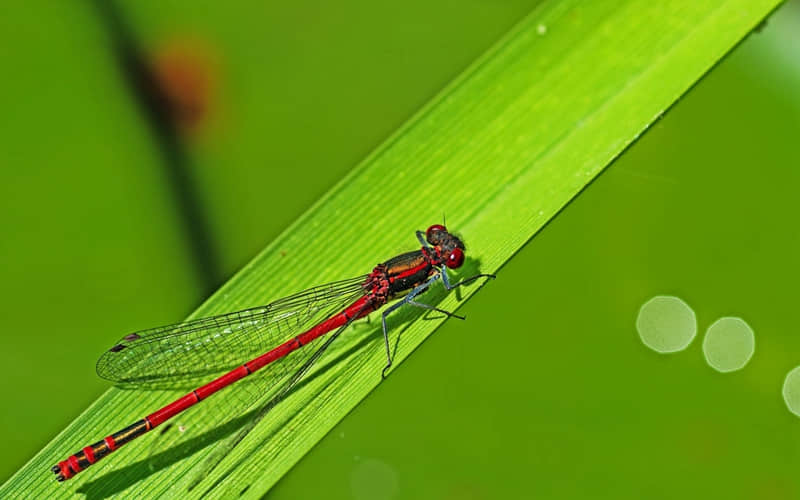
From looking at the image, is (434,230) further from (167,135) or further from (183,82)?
(183,82)

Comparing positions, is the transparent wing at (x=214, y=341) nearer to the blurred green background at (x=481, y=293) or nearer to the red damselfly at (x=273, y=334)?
the red damselfly at (x=273, y=334)

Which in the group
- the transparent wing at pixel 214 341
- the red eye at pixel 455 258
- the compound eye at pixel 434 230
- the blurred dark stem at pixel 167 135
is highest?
the blurred dark stem at pixel 167 135

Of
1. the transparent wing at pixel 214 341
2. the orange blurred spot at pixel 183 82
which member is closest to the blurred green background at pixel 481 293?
the orange blurred spot at pixel 183 82

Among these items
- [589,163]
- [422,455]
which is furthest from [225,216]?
[589,163]

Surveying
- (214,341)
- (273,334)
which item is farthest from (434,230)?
(214,341)

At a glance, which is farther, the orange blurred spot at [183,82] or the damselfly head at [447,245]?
the orange blurred spot at [183,82]

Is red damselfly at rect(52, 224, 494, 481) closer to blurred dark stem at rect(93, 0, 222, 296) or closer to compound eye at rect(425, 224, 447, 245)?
compound eye at rect(425, 224, 447, 245)

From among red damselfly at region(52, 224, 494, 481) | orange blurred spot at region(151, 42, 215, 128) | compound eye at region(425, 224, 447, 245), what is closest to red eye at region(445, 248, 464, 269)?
red damselfly at region(52, 224, 494, 481)
